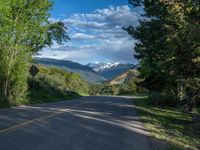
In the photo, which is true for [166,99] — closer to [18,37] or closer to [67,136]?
[18,37]

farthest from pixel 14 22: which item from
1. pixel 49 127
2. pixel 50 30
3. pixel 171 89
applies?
pixel 49 127

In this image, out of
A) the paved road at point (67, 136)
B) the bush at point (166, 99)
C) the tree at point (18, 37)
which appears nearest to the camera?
the paved road at point (67, 136)

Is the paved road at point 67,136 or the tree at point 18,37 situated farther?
the tree at point 18,37

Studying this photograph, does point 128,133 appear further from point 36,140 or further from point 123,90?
point 123,90

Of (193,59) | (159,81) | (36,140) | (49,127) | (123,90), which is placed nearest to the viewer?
(36,140)

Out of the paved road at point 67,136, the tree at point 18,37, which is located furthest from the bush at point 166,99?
the paved road at point 67,136

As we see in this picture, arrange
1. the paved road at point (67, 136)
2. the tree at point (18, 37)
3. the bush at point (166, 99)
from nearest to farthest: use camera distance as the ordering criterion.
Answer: the paved road at point (67, 136) → the tree at point (18, 37) → the bush at point (166, 99)

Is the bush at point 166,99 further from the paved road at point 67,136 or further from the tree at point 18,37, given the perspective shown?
the paved road at point 67,136

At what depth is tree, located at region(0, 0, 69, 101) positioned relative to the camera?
33219mm

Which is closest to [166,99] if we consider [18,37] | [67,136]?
[18,37]

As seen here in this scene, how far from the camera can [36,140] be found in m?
12.9

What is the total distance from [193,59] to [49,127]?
7.83 m

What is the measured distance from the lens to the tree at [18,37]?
33219mm

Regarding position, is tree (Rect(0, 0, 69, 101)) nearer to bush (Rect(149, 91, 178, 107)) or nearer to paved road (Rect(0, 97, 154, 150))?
bush (Rect(149, 91, 178, 107))
